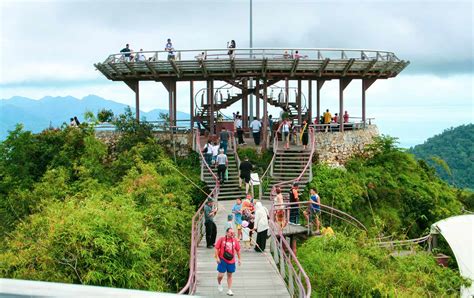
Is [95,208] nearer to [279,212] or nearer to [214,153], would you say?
[279,212]

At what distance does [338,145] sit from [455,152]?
66.9 meters

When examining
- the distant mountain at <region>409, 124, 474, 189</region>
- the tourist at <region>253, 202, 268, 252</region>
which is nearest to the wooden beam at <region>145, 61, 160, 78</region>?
the tourist at <region>253, 202, 268, 252</region>

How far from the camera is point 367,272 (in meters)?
16.2

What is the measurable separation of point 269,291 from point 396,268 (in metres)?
6.10

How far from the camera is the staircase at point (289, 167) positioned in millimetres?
25031

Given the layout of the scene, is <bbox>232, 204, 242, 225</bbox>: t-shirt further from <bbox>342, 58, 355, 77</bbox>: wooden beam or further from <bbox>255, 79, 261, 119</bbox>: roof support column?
<bbox>255, 79, 261, 119</bbox>: roof support column

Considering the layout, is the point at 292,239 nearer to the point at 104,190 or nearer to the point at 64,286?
the point at 104,190

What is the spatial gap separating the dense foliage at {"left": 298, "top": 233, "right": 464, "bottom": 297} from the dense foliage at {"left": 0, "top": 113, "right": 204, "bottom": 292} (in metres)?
3.39

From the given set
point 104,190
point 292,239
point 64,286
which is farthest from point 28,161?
point 64,286

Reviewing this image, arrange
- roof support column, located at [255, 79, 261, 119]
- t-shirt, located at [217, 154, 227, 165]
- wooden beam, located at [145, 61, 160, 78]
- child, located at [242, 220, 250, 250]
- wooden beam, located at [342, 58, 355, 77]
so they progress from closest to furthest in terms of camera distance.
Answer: child, located at [242, 220, 250, 250] < t-shirt, located at [217, 154, 227, 165] < wooden beam, located at [145, 61, 160, 78] < wooden beam, located at [342, 58, 355, 77] < roof support column, located at [255, 79, 261, 119]

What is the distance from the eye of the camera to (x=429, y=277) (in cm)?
1848

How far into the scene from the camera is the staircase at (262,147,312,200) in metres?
25.0

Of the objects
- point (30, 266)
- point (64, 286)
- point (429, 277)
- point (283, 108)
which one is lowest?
point (429, 277)

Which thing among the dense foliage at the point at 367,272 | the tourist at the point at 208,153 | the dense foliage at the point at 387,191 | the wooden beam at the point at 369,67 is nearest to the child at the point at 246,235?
the dense foliage at the point at 367,272
